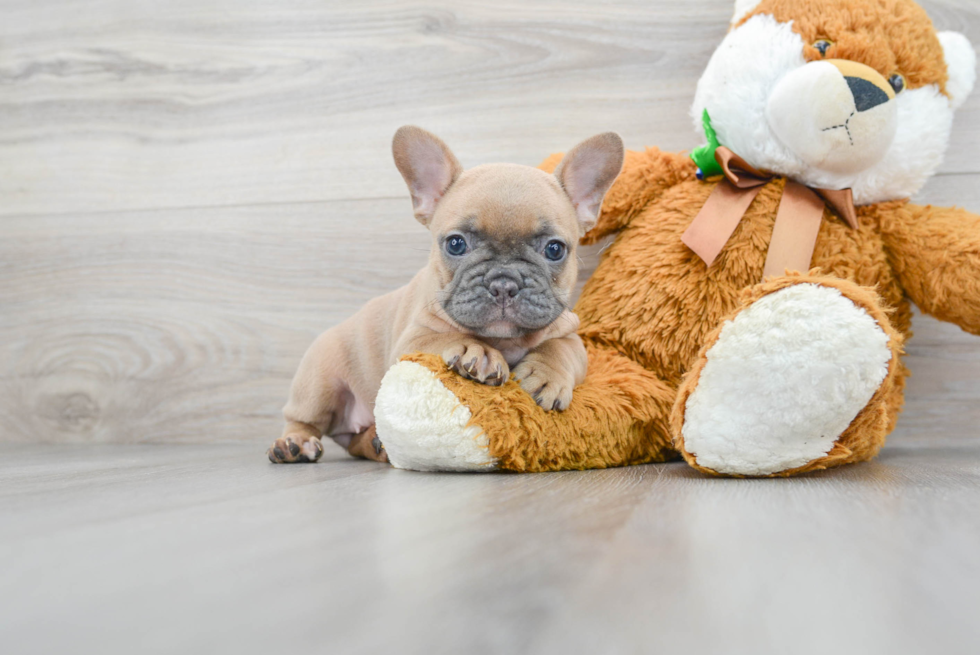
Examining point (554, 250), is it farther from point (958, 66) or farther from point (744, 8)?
point (958, 66)

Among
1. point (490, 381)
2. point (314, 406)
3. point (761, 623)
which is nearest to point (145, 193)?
point (314, 406)

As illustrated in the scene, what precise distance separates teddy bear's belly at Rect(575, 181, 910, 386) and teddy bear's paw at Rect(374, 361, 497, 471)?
47cm

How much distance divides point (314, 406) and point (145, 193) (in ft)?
3.02

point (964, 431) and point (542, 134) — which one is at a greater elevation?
point (542, 134)

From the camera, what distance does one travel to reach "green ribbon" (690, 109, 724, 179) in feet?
4.87

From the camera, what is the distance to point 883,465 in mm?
1276

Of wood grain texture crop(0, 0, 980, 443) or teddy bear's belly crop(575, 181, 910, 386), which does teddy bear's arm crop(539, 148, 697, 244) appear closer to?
teddy bear's belly crop(575, 181, 910, 386)

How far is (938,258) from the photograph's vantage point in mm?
1357

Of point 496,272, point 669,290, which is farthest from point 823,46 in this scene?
point 496,272

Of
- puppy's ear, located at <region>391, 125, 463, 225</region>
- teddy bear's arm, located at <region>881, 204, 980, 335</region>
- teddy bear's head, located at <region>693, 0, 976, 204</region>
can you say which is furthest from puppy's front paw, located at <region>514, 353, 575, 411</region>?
teddy bear's arm, located at <region>881, 204, 980, 335</region>

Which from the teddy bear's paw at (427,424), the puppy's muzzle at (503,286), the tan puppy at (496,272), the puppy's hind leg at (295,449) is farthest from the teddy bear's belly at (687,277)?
the puppy's hind leg at (295,449)

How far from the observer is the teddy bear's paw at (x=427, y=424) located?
3.64 feet

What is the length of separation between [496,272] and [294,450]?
58 cm

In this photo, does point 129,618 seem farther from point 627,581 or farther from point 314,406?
point 314,406
